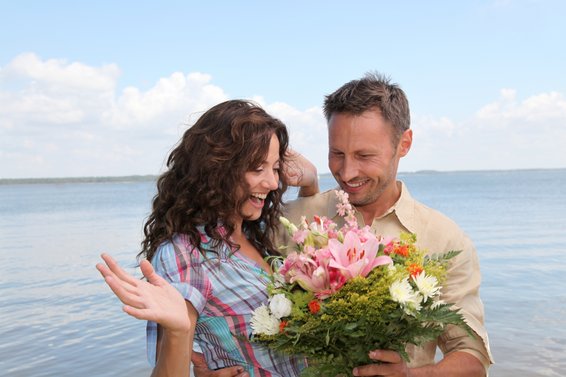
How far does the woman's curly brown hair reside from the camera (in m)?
3.12

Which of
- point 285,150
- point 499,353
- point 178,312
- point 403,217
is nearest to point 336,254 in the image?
point 178,312

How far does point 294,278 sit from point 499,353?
Answer: 664 centimetres

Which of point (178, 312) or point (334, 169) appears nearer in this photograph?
point (178, 312)

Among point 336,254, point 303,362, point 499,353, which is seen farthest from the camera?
point 499,353

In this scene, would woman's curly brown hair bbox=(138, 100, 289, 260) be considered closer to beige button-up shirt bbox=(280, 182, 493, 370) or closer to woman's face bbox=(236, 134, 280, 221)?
woman's face bbox=(236, 134, 280, 221)

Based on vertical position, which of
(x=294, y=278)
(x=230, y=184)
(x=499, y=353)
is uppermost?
(x=230, y=184)

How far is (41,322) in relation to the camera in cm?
1081

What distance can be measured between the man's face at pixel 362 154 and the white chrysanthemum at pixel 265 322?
114cm

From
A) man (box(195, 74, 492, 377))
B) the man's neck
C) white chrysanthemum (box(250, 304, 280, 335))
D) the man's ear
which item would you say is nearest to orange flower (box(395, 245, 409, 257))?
white chrysanthemum (box(250, 304, 280, 335))

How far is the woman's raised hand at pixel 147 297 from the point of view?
2150 mm

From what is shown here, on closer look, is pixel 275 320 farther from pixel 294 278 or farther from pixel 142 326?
pixel 142 326

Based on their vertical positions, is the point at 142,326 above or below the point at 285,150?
below

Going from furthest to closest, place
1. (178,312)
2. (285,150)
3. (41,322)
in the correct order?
(41,322) → (285,150) → (178,312)

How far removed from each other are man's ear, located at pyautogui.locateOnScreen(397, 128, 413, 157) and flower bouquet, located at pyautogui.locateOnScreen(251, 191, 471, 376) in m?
1.23
